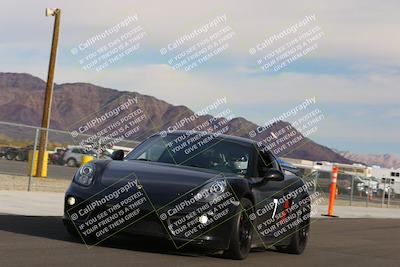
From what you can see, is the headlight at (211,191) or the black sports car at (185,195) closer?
the black sports car at (185,195)

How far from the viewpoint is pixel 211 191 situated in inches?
323

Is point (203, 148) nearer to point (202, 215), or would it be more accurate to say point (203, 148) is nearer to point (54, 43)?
point (202, 215)

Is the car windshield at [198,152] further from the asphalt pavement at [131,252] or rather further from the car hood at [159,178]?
the asphalt pavement at [131,252]

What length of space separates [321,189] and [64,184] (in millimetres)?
12539

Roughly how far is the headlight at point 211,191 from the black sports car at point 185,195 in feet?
0.03

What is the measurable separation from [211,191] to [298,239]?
2506 millimetres

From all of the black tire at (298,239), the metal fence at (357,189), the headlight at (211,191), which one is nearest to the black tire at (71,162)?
the metal fence at (357,189)

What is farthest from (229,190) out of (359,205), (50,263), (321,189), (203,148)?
(359,205)

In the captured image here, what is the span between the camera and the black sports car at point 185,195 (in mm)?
7918

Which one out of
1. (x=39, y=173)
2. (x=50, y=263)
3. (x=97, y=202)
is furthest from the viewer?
(x=39, y=173)

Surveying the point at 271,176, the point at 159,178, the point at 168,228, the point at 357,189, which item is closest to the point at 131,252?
the point at 168,228

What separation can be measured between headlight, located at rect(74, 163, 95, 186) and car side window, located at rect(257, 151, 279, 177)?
2.07 metres

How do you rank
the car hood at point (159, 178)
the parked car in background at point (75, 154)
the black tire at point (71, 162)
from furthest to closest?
1. the black tire at point (71, 162)
2. the parked car in background at point (75, 154)
3. the car hood at point (159, 178)

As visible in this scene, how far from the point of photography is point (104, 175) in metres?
8.33
